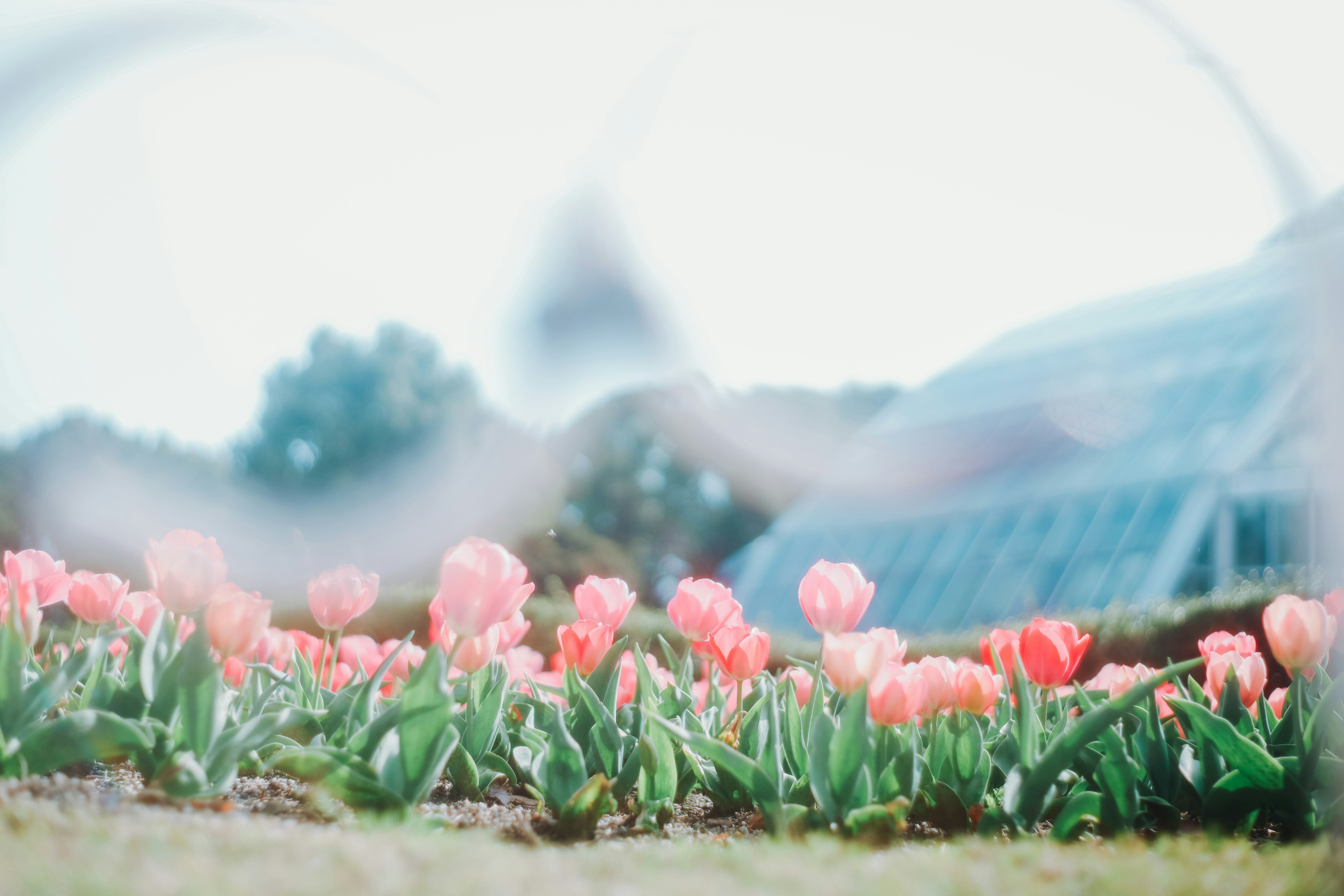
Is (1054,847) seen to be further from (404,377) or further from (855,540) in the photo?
(404,377)

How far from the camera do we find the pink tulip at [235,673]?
229 cm

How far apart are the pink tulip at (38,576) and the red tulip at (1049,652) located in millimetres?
2066

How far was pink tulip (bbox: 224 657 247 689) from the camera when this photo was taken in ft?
7.50

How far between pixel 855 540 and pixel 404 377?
51.7 feet

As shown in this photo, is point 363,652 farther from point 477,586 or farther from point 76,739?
point 477,586

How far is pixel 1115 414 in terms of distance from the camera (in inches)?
600

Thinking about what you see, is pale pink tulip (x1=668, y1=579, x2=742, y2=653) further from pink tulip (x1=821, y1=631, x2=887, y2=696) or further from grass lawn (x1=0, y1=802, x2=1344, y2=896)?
grass lawn (x1=0, y1=802, x2=1344, y2=896)

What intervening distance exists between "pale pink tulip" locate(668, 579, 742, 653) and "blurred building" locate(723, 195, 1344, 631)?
358 inches

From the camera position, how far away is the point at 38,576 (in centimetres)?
204

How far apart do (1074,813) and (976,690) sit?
0.28m

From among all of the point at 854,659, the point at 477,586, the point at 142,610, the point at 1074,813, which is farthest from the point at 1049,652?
the point at 142,610

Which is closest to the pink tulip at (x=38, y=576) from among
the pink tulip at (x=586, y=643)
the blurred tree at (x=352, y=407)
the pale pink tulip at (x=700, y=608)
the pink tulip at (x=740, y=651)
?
the pink tulip at (x=586, y=643)

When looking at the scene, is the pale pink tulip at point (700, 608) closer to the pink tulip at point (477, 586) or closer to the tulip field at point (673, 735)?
the tulip field at point (673, 735)

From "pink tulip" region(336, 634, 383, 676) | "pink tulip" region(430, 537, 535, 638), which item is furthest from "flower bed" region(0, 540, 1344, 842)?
"pink tulip" region(336, 634, 383, 676)
